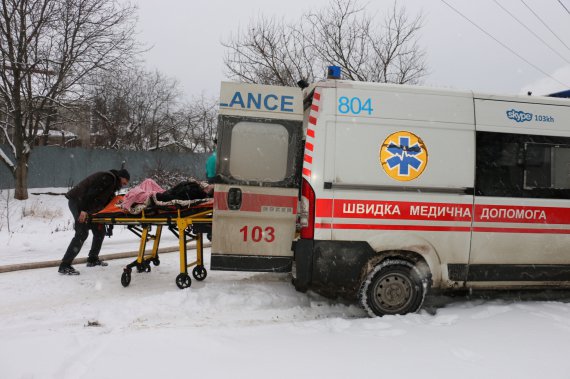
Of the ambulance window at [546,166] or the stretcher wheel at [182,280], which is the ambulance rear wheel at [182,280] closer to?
the stretcher wheel at [182,280]

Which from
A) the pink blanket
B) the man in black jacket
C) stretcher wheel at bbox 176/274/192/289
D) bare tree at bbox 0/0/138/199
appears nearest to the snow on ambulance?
stretcher wheel at bbox 176/274/192/289

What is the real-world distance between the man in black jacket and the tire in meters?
4.07

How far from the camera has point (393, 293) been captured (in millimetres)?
4664

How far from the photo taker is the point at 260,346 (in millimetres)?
3680

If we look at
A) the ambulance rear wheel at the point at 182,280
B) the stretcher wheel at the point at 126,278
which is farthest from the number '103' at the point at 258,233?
the stretcher wheel at the point at 126,278

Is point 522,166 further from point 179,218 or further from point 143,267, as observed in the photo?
point 143,267

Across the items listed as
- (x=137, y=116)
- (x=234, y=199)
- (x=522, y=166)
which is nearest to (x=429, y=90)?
(x=522, y=166)

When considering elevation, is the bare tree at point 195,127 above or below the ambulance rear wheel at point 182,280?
above

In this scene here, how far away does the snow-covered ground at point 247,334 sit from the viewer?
324cm

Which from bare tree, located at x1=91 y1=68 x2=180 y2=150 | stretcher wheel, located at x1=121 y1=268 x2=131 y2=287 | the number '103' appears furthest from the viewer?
bare tree, located at x1=91 y1=68 x2=180 y2=150

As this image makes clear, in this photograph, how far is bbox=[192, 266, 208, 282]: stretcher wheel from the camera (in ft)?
19.7

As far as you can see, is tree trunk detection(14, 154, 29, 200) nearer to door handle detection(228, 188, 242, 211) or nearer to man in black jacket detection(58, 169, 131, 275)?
man in black jacket detection(58, 169, 131, 275)

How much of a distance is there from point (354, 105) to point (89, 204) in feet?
14.2

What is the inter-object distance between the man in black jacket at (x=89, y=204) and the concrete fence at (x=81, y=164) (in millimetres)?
15291
